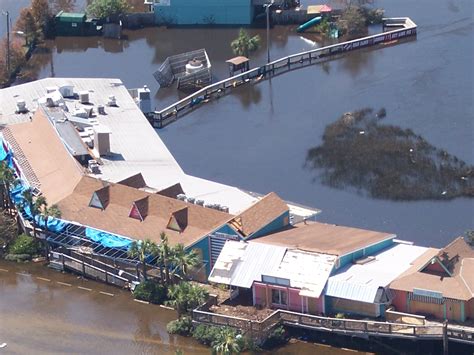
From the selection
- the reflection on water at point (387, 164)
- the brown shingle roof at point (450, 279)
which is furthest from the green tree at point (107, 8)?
the brown shingle roof at point (450, 279)

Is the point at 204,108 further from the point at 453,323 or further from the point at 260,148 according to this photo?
the point at 453,323

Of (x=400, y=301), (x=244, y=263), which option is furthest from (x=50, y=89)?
(x=400, y=301)

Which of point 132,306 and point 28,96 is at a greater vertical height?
point 28,96

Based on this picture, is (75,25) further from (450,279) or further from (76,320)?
(450,279)

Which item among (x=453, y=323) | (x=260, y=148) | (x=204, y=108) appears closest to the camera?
(x=453, y=323)

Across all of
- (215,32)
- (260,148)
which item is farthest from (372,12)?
(260,148)

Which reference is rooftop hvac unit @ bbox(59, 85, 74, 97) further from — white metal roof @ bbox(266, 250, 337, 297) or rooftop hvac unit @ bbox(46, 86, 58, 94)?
white metal roof @ bbox(266, 250, 337, 297)
